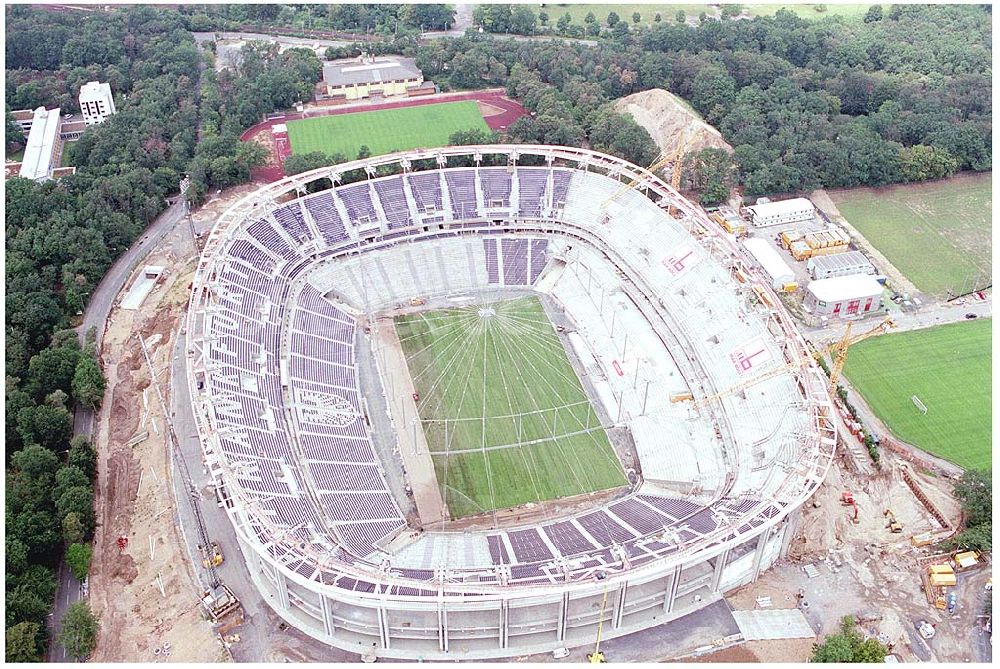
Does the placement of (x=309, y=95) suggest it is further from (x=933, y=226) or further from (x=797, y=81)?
(x=933, y=226)

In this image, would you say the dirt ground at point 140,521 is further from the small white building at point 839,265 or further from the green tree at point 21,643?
the small white building at point 839,265

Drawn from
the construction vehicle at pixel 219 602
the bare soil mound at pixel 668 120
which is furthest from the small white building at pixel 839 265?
the construction vehicle at pixel 219 602

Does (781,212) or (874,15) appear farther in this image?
(874,15)

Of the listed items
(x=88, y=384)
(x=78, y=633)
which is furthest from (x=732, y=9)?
(x=78, y=633)

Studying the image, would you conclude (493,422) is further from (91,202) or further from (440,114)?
(440,114)

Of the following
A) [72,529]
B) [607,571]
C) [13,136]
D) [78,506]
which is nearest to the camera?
[607,571]

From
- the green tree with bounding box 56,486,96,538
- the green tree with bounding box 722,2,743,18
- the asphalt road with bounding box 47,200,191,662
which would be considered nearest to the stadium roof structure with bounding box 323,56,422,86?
the asphalt road with bounding box 47,200,191,662
